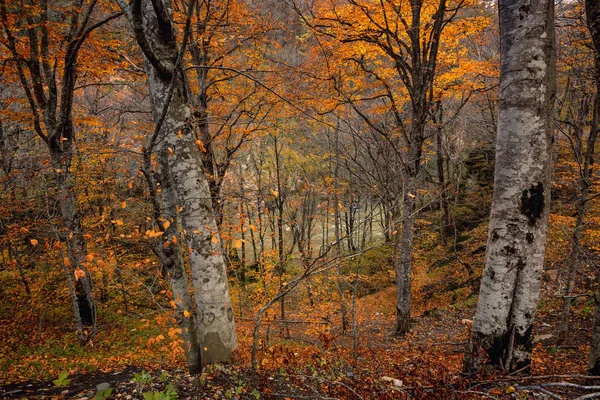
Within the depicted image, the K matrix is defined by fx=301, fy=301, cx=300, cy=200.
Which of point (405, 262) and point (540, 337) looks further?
point (405, 262)

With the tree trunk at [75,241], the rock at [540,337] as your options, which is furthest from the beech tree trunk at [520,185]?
the tree trunk at [75,241]

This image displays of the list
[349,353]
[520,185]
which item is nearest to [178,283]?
[520,185]

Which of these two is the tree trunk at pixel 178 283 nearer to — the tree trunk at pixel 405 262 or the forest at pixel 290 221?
the forest at pixel 290 221

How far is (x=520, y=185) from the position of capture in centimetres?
306

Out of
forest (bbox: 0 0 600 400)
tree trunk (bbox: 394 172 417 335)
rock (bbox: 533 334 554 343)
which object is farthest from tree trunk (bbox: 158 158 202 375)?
rock (bbox: 533 334 554 343)

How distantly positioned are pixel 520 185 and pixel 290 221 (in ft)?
23.9

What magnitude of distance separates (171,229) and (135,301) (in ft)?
37.6

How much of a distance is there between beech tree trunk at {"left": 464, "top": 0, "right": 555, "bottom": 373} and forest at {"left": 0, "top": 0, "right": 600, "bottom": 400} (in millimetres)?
20

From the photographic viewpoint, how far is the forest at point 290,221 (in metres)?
3.06

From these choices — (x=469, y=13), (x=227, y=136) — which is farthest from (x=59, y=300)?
(x=469, y=13)

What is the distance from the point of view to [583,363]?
4902 millimetres

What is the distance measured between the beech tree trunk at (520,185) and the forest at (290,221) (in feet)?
0.06

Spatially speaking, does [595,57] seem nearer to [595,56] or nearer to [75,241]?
[595,56]

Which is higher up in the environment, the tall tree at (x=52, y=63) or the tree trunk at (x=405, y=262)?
the tall tree at (x=52, y=63)
